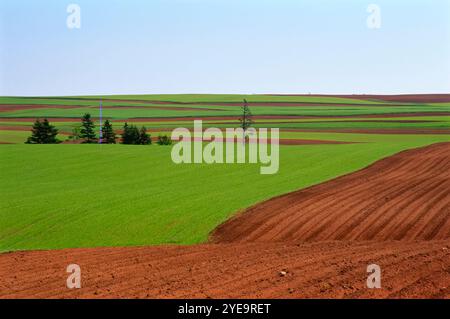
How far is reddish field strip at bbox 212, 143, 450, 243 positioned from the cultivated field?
2.8 inches

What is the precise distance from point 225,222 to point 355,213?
519 cm

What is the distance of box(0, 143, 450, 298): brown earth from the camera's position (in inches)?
457

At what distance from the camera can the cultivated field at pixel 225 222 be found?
12.4 metres

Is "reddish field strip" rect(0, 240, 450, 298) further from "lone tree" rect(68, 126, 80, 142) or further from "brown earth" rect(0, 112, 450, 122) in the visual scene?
"brown earth" rect(0, 112, 450, 122)

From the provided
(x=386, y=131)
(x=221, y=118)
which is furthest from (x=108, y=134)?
(x=386, y=131)

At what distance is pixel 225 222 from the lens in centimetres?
2406

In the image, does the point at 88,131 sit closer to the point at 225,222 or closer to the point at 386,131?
the point at 386,131

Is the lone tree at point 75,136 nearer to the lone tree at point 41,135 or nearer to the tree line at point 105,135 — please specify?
the tree line at point 105,135

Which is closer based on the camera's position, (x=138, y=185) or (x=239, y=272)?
(x=239, y=272)

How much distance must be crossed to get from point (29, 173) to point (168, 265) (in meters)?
32.1

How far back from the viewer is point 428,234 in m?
21.4

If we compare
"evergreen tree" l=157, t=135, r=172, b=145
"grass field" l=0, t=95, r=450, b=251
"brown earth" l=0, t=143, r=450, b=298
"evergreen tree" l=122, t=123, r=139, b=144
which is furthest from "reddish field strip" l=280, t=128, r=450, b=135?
"brown earth" l=0, t=143, r=450, b=298

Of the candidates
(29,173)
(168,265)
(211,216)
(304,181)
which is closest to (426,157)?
(304,181)
